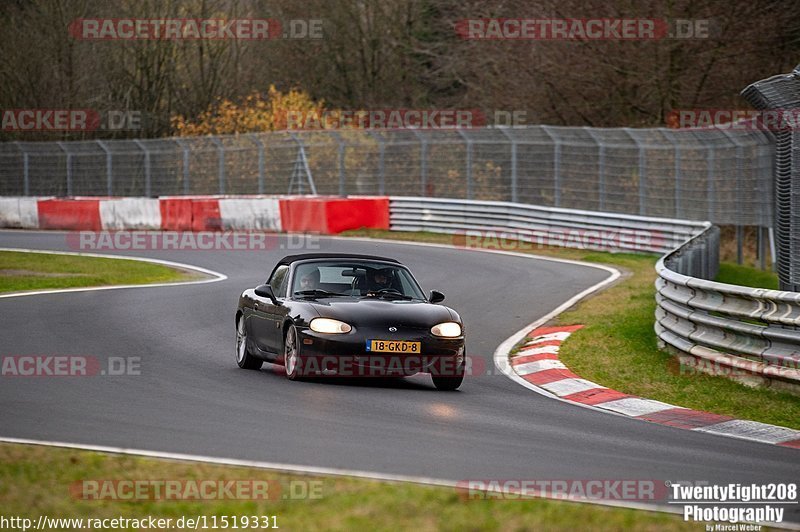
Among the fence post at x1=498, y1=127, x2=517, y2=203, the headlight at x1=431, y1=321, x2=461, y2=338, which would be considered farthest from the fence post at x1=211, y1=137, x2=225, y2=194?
the headlight at x1=431, y1=321, x2=461, y2=338

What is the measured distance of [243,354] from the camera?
13.5 meters

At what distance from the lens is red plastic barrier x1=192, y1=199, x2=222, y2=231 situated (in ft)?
119

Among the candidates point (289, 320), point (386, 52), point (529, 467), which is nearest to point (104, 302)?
point (289, 320)

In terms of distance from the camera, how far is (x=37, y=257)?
28438 millimetres

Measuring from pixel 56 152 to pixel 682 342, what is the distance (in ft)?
114

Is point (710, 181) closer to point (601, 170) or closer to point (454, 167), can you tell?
point (601, 170)

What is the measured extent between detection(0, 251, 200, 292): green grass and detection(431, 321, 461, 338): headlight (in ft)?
38.5

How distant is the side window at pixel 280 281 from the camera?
13.2 m

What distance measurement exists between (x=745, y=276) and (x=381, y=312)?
12115mm

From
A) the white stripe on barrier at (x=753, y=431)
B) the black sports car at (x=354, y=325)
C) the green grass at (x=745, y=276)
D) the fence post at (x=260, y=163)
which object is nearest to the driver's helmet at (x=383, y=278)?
the black sports car at (x=354, y=325)

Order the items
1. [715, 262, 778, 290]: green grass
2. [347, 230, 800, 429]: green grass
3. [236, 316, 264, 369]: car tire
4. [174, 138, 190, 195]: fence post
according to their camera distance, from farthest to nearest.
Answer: [174, 138, 190, 195]: fence post, [715, 262, 778, 290]: green grass, [236, 316, 264, 369]: car tire, [347, 230, 800, 429]: green grass

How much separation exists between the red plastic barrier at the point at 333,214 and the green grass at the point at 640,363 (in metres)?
13.8

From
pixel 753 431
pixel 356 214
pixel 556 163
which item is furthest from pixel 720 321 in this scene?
pixel 356 214

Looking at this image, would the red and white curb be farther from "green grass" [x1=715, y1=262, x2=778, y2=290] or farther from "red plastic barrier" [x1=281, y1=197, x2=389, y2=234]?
"red plastic barrier" [x1=281, y1=197, x2=389, y2=234]
